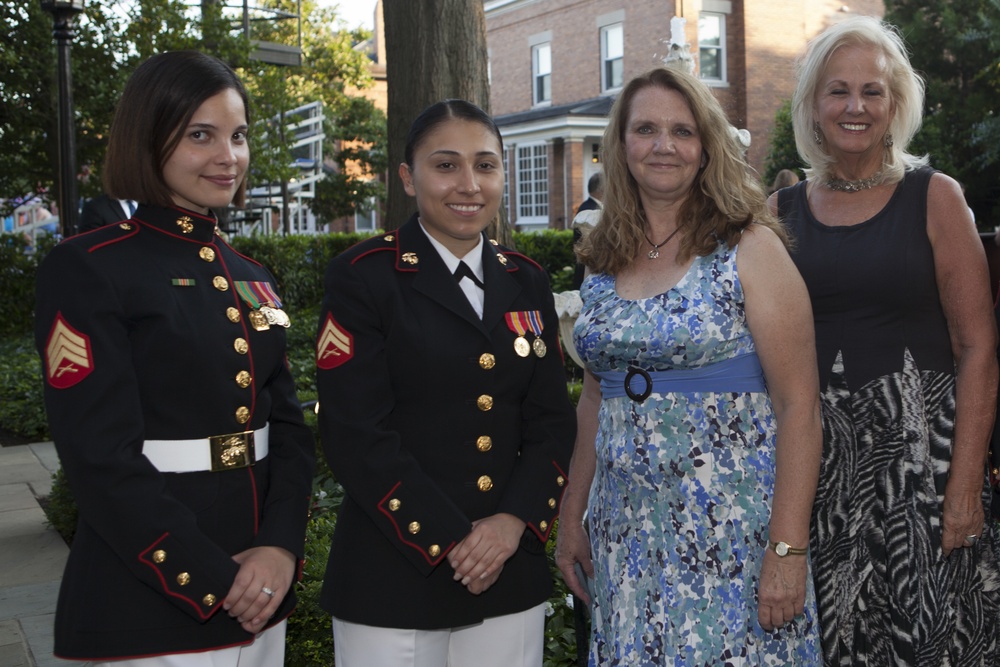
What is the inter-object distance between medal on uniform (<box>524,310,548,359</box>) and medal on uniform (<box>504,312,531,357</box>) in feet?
0.07

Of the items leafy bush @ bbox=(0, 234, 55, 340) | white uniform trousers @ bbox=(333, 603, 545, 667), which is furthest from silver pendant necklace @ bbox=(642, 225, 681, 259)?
leafy bush @ bbox=(0, 234, 55, 340)

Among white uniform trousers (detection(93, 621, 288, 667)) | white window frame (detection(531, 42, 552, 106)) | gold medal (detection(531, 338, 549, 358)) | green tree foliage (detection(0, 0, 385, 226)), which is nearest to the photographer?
white uniform trousers (detection(93, 621, 288, 667))

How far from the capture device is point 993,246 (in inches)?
119

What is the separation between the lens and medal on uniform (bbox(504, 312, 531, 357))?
101 inches

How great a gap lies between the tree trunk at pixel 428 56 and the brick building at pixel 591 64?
17070 mm

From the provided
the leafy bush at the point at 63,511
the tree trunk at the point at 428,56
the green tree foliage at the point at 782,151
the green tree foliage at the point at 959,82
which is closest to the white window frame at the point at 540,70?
the green tree foliage at the point at 782,151

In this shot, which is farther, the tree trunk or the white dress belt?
the tree trunk

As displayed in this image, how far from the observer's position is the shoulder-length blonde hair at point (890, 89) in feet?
9.90

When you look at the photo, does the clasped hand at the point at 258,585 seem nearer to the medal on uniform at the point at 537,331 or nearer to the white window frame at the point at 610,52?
the medal on uniform at the point at 537,331

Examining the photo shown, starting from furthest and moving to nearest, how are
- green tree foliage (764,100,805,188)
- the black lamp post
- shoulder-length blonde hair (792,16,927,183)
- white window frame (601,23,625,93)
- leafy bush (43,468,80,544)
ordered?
white window frame (601,23,625,93)
green tree foliage (764,100,805,188)
the black lamp post
leafy bush (43,468,80,544)
shoulder-length blonde hair (792,16,927,183)

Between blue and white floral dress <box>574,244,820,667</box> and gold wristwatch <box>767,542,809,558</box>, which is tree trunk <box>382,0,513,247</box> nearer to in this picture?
blue and white floral dress <box>574,244,820,667</box>

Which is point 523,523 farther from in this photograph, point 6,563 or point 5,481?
point 5,481

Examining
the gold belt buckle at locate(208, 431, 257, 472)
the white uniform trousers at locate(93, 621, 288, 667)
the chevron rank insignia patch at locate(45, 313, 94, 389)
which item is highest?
the chevron rank insignia patch at locate(45, 313, 94, 389)

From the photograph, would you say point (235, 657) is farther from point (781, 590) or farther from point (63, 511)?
point (63, 511)
